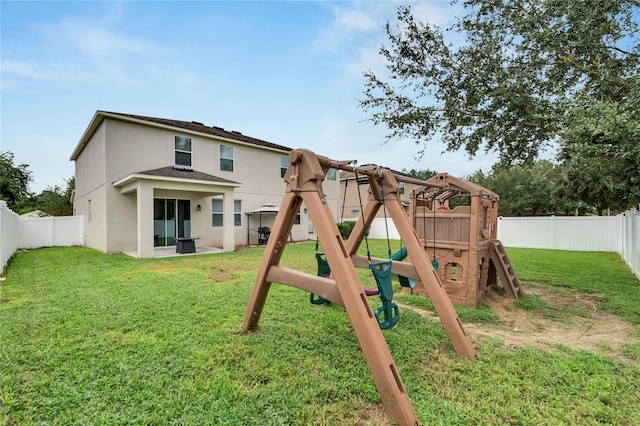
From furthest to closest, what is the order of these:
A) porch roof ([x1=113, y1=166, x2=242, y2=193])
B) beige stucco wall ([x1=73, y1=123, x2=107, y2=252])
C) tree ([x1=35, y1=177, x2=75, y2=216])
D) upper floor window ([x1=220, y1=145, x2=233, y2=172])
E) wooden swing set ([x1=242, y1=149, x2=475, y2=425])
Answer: tree ([x1=35, y1=177, x2=75, y2=216])
upper floor window ([x1=220, y1=145, x2=233, y2=172])
beige stucco wall ([x1=73, y1=123, x2=107, y2=252])
porch roof ([x1=113, y1=166, x2=242, y2=193])
wooden swing set ([x1=242, y1=149, x2=475, y2=425])

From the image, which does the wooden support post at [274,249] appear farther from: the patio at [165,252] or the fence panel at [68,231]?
the fence panel at [68,231]

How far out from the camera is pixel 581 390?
8.26 feet

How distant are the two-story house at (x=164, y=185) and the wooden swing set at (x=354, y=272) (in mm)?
8514

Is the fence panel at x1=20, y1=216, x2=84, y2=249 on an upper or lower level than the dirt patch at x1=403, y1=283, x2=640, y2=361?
upper

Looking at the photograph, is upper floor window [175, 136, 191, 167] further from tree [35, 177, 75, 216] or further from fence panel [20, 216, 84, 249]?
tree [35, 177, 75, 216]

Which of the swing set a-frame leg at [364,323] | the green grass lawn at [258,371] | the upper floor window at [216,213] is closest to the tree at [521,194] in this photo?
the upper floor window at [216,213]

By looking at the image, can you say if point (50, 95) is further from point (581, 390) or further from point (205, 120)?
point (581, 390)

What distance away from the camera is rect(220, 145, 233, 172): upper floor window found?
14188 millimetres

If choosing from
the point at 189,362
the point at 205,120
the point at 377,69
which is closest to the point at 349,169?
the point at 189,362

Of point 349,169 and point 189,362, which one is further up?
point 349,169

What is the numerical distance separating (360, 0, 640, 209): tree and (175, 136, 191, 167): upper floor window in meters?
8.68

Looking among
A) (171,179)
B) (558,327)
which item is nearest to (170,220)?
(171,179)

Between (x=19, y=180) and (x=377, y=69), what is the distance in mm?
26474

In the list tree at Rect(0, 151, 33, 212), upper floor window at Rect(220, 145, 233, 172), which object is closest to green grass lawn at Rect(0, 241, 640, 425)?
upper floor window at Rect(220, 145, 233, 172)
